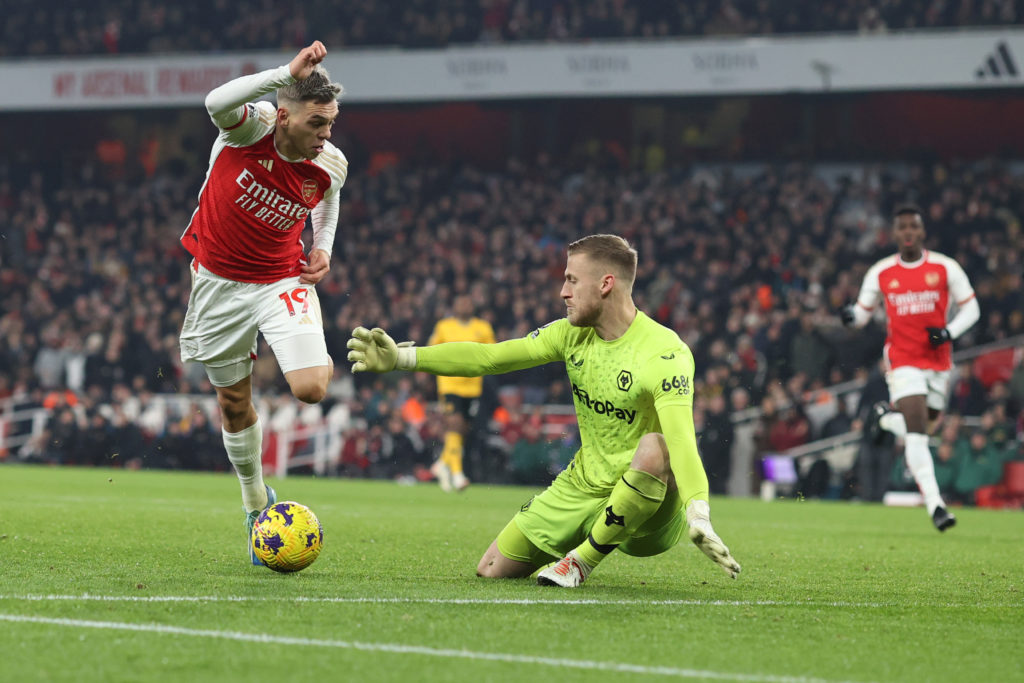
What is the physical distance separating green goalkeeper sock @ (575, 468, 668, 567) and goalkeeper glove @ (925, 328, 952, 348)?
17.3 ft

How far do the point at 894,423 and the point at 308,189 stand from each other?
5.80 m

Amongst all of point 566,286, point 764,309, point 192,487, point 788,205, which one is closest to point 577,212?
point 788,205

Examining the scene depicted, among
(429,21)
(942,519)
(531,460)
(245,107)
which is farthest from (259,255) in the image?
(429,21)

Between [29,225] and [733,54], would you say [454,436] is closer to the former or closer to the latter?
[733,54]

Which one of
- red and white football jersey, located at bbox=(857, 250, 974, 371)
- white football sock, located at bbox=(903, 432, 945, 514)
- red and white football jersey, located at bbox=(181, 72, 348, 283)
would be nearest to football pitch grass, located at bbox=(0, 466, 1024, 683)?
white football sock, located at bbox=(903, 432, 945, 514)

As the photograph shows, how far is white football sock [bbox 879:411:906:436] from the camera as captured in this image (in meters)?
10.7

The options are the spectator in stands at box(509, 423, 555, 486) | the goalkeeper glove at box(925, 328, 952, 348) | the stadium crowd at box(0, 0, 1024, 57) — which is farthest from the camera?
the stadium crowd at box(0, 0, 1024, 57)

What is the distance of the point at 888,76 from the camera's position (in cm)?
2383

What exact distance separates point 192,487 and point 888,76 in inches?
581

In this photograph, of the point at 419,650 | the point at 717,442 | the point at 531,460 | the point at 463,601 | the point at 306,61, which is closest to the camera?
the point at 419,650

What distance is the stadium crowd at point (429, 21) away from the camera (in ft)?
80.5

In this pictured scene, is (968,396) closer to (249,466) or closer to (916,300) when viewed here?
(916,300)

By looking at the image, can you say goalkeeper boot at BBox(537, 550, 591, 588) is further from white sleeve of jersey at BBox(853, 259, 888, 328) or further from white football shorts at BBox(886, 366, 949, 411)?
white sleeve of jersey at BBox(853, 259, 888, 328)

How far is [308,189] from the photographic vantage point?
691 cm
